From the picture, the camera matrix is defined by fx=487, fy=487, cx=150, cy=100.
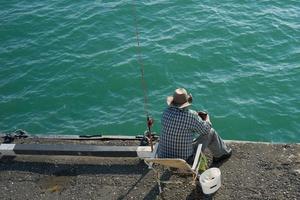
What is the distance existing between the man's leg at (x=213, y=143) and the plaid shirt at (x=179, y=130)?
245mm

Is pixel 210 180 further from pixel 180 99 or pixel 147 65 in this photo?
pixel 147 65

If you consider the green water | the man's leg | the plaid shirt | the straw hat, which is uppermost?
the straw hat

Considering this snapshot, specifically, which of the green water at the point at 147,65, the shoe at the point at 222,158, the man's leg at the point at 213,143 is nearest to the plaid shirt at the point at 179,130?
the man's leg at the point at 213,143

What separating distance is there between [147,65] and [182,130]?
6318 millimetres

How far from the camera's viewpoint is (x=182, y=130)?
909 cm

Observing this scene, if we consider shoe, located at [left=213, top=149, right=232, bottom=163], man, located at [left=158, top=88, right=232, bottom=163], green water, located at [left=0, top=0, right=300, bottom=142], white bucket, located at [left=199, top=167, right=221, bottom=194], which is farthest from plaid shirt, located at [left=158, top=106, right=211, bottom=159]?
green water, located at [left=0, top=0, right=300, bottom=142]

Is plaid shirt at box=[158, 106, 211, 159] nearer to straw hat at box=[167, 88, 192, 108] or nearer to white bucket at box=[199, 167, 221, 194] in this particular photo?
straw hat at box=[167, 88, 192, 108]

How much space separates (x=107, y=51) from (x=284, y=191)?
8591mm

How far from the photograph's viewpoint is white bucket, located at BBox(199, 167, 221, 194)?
29.5ft

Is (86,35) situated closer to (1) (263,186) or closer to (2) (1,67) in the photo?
(2) (1,67)

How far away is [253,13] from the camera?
17188 millimetres

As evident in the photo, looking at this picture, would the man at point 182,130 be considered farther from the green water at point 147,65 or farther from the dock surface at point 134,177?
the green water at point 147,65

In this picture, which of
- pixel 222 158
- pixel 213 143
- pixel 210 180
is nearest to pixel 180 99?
pixel 213 143

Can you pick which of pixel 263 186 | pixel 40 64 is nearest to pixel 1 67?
pixel 40 64
